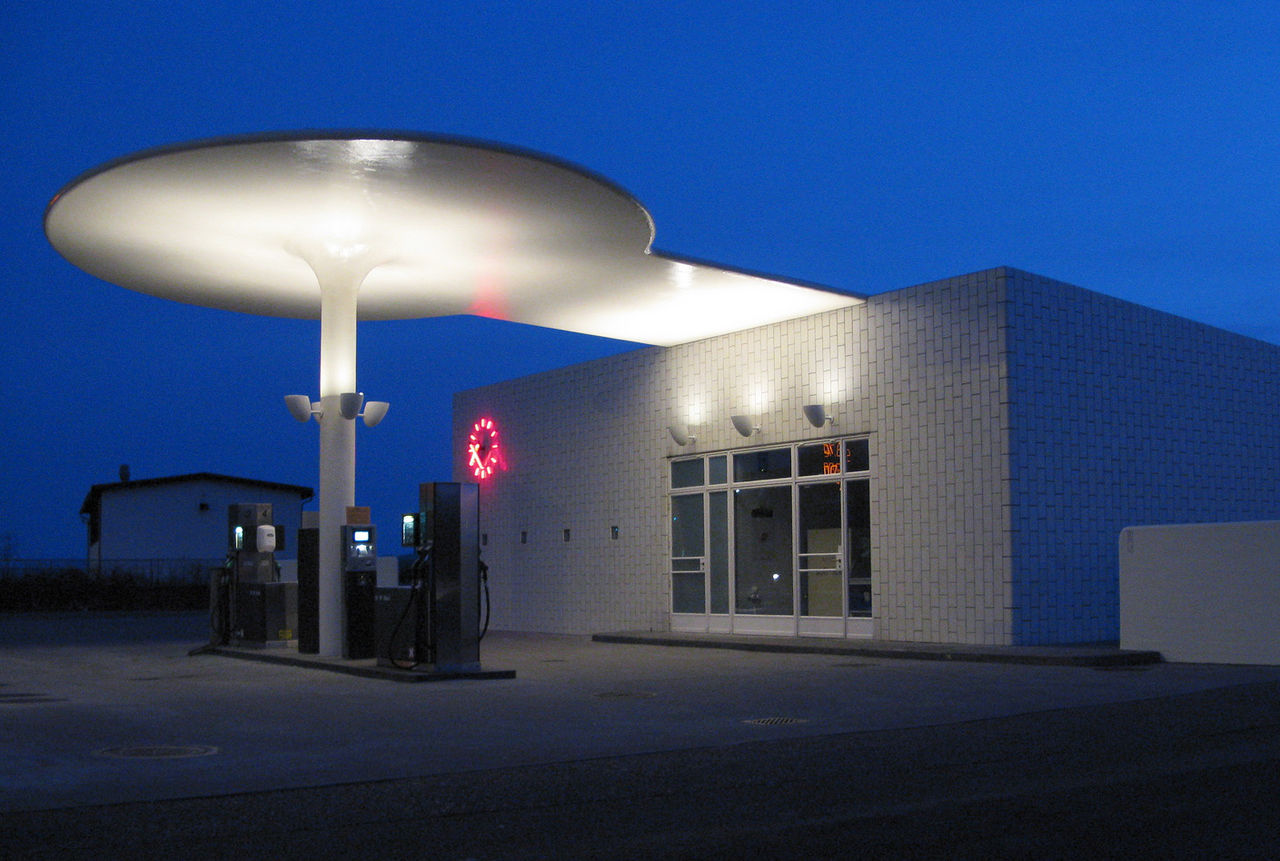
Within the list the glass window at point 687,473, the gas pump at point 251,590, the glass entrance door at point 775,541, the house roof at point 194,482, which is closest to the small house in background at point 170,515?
the house roof at point 194,482

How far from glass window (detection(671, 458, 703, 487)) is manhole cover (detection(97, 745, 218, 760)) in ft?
42.8

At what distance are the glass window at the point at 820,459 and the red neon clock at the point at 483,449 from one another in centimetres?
820

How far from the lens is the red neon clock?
1005 inches

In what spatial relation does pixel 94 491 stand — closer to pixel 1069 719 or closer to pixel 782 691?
pixel 782 691

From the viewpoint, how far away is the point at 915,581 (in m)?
A: 17.0

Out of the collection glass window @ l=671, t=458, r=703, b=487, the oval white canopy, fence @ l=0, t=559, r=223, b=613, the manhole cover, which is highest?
the oval white canopy

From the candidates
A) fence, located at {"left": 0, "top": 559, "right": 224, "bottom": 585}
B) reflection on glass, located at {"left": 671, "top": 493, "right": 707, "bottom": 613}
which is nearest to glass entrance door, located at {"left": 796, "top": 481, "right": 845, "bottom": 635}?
reflection on glass, located at {"left": 671, "top": 493, "right": 707, "bottom": 613}

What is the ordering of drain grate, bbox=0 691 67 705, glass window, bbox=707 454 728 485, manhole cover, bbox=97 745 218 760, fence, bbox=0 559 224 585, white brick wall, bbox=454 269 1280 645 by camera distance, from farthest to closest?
fence, bbox=0 559 224 585
glass window, bbox=707 454 728 485
white brick wall, bbox=454 269 1280 645
drain grate, bbox=0 691 67 705
manhole cover, bbox=97 745 218 760

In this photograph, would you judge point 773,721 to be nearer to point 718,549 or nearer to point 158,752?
point 158,752

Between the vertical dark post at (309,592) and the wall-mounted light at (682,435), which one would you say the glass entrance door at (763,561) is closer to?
the wall-mounted light at (682,435)

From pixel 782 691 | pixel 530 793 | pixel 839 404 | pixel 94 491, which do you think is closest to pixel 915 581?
pixel 839 404

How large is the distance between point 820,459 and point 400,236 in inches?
277

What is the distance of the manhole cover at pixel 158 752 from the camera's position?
7.99m

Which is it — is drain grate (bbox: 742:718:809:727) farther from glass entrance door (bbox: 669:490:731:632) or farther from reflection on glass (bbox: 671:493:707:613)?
reflection on glass (bbox: 671:493:707:613)
